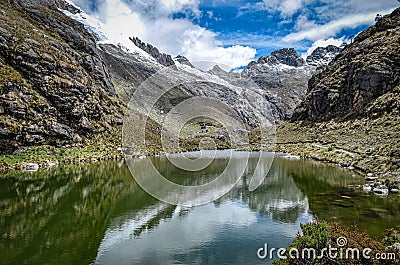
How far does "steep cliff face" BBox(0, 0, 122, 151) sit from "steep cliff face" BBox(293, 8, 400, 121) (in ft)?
284

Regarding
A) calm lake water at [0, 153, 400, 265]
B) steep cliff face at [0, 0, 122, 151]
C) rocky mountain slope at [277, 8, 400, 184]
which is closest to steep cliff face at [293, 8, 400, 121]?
rocky mountain slope at [277, 8, 400, 184]

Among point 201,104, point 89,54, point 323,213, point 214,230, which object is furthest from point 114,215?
point 201,104

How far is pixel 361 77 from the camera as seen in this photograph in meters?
108

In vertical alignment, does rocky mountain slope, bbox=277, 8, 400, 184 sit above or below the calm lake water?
above

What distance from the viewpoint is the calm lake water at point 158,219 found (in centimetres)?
2253

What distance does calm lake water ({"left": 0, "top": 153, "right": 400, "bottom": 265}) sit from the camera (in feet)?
73.9

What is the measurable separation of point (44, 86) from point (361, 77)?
10487cm

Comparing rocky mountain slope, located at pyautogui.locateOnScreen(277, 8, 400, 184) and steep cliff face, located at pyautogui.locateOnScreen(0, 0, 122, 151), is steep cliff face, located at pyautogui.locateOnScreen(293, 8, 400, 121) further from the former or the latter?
steep cliff face, located at pyautogui.locateOnScreen(0, 0, 122, 151)

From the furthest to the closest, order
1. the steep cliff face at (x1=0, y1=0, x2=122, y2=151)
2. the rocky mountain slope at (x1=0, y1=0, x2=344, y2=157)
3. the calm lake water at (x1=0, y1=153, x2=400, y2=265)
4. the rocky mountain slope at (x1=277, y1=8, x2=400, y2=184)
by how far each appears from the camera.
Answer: the rocky mountain slope at (x1=0, y1=0, x2=344, y2=157), the steep cliff face at (x1=0, y1=0, x2=122, y2=151), the rocky mountain slope at (x1=277, y1=8, x2=400, y2=184), the calm lake water at (x1=0, y1=153, x2=400, y2=265)

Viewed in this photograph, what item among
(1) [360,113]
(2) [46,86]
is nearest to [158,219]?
(2) [46,86]

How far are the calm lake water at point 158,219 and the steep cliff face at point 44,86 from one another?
29.1m

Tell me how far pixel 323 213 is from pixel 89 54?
124m

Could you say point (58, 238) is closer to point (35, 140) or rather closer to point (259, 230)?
point (259, 230)

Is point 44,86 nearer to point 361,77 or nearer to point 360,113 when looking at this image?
point 360,113
